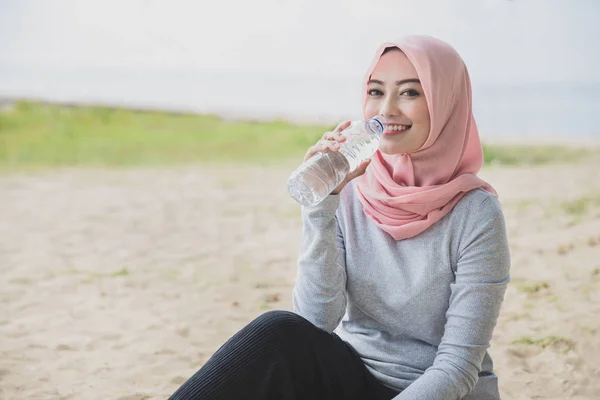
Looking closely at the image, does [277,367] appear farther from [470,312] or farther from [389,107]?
[389,107]

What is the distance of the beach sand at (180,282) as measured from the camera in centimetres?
220

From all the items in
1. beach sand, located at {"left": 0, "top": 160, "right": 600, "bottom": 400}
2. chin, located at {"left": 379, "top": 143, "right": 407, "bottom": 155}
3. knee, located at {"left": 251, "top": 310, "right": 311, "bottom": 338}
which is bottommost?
beach sand, located at {"left": 0, "top": 160, "right": 600, "bottom": 400}

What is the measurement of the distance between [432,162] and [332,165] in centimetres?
20

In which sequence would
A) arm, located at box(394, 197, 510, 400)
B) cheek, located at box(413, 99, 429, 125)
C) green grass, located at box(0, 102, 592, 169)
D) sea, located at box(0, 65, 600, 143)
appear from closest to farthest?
arm, located at box(394, 197, 510, 400), cheek, located at box(413, 99, 429, 125), green grass, located at box(0, 102, 592, 169), sea, located at box(0, 65, 600, 143)

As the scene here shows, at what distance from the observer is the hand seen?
4.31 feet

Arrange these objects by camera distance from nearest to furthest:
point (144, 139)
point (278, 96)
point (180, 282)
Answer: point (180, 282), point (144, 139), point (278, 96)

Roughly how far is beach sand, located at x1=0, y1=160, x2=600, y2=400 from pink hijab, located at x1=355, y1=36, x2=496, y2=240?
2.91ft

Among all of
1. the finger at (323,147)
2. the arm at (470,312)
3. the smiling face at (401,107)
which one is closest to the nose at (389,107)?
the smiling face at (401,107)

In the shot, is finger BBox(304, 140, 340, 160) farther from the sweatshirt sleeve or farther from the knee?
the knee

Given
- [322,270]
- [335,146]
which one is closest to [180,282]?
[322,270]

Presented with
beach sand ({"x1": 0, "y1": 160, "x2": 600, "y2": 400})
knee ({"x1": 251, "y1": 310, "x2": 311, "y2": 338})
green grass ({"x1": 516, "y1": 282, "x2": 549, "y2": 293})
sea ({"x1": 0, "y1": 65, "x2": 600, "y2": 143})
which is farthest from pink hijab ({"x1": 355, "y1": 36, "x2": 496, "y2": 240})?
sea ({"x1": 0, "y1": 65, "x2": 600, "y2": 143})

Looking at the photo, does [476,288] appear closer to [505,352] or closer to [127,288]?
[505,352]

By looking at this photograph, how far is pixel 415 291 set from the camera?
4.42ft

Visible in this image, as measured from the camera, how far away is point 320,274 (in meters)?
1.38
